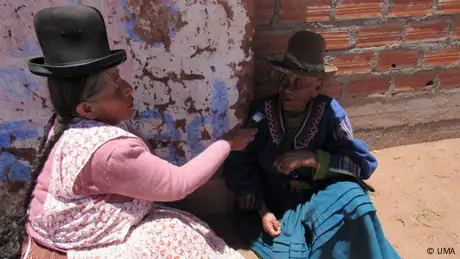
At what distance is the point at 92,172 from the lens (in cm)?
160

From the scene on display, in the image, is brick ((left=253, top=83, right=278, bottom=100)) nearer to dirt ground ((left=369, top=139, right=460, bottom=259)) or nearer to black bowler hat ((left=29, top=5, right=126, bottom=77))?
dirt ground ((left=369, top=139, right=460, bottom=259))

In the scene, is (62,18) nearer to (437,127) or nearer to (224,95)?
(224,95)

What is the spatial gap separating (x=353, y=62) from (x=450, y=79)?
31.5 inches

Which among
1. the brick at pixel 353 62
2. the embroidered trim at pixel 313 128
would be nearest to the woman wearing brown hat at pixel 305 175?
the embroidered trim at pixel 313 128

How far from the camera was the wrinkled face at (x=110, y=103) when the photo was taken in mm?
1632

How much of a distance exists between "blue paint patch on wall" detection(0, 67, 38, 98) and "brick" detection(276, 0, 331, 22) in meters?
1.33

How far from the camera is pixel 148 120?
226 centimetres

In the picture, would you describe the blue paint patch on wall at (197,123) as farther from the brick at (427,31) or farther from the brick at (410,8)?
the brick at (427,31)

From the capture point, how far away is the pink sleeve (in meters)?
1.58

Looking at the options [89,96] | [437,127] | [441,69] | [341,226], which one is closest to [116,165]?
[89,96]

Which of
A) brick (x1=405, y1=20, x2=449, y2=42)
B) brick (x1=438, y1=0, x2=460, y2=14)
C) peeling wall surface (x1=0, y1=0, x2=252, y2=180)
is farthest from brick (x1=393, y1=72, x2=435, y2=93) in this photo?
peeling wall surface (x1=0, y1=0, x2=252, y2=180)

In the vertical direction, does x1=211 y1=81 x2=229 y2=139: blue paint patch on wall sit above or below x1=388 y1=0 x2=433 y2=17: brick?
below

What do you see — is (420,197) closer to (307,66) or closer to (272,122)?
(272,122)

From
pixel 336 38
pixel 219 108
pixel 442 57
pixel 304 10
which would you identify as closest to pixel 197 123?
pixel 219 108
